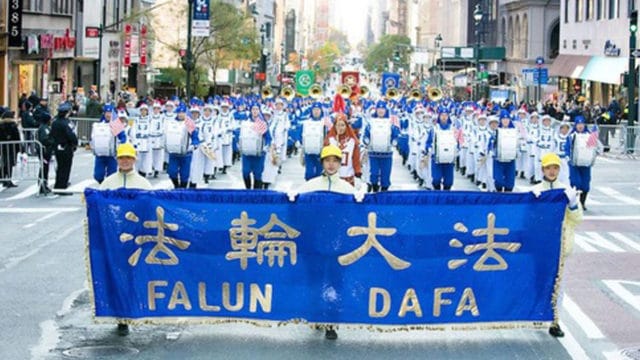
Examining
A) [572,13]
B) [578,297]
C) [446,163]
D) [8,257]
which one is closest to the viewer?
[578,297]

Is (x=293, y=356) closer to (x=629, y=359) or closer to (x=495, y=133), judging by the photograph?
(x=629, y=359)

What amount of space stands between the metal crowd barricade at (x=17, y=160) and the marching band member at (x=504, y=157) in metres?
8.79

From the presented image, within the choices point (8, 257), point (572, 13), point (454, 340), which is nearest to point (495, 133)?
point (8, 257)

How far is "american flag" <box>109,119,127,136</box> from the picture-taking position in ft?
75.5

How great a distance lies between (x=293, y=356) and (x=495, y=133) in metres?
Result: 16.1

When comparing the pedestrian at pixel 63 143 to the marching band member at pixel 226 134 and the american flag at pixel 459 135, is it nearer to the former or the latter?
the marching band member at pixel 226 134

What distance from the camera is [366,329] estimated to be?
10750 mm

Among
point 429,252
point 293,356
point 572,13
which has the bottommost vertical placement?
point 293,356

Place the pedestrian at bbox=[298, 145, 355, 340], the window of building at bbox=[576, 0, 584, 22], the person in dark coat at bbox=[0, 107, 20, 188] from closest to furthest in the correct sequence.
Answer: the pedestrian at bbox=[298, 145, 355, 340] < the person in dark coat at bbox=[0, 107, 20, 188] < the window of building at bbox=[576, 0, 584, 22]

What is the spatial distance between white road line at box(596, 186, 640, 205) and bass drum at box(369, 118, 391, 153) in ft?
15.8

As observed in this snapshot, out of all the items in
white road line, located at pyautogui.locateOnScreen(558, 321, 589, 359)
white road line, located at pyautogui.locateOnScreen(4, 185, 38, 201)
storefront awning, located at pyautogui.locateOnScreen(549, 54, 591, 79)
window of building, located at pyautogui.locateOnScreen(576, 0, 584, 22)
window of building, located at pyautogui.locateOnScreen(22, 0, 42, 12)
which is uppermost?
window of building, located at pyautogui.locateOnScreen(576, 0, 584, 22)

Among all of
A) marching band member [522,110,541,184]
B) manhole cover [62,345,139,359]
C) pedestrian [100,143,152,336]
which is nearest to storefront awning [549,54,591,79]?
marching band member [522,110,541,184]

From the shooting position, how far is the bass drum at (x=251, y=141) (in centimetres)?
2356

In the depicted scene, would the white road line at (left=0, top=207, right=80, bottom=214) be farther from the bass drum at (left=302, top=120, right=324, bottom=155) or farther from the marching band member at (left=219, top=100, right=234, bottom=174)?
the marching band member at (left=219, top=100, right=234, bottom=174)
